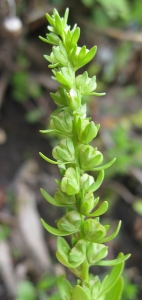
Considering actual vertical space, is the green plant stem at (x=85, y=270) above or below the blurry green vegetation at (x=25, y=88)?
below

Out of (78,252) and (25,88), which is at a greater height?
(25,88)

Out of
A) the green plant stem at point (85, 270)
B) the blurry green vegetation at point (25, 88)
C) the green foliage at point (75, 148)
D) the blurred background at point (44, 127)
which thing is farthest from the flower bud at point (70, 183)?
the blurry green vegetation at point (25, 88)

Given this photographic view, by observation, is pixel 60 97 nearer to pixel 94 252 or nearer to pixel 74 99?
pixel 74 99

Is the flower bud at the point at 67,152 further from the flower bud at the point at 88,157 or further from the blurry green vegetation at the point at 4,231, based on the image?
the blurry green vegetation at the point at 4,231

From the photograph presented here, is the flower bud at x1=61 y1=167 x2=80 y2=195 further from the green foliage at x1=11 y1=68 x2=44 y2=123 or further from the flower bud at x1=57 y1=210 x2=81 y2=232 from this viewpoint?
the green foliage at x1=11 y1=68 x2=44 y2=123

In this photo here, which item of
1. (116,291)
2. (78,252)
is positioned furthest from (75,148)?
(116,291)
